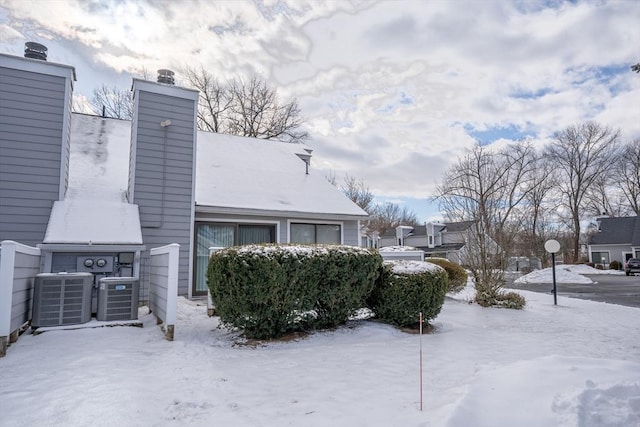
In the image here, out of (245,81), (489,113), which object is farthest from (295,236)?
(245,81)

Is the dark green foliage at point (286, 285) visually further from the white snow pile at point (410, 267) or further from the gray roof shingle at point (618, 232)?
the gray roof shingle at point (618, 232)

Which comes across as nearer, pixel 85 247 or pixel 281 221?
pixel 85 247

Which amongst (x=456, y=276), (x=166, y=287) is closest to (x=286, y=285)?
(x=166, y=287)

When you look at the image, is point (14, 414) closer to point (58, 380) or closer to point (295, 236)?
point (58, 380)

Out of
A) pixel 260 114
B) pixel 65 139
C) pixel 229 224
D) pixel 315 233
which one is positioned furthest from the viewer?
pixel 260 114

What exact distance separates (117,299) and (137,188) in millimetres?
2986

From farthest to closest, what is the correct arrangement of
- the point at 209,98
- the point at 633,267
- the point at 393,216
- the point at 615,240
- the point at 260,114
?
the point at 393,216
the point at 615,240
the point at 633,267
the point at 260,114
the point at 209,98

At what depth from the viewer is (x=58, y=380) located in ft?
12.7

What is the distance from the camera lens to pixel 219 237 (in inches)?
380

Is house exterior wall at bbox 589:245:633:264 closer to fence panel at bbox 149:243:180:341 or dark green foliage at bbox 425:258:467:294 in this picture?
dark green foliage at bbox 425:258:467:294

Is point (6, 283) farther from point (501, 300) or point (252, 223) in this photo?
point (501, 300)

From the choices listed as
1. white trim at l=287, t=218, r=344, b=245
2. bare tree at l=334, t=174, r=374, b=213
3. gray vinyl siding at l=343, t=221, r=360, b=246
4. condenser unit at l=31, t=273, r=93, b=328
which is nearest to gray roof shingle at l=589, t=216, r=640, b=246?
bare tree at l=334, t=174, r=374, b=213

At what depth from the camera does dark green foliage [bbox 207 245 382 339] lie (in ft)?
17.8

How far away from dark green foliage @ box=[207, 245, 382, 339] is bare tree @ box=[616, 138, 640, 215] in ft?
120
